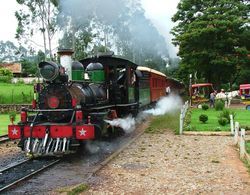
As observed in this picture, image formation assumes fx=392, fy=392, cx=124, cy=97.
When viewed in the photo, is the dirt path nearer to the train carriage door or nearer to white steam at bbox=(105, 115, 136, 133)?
white steam at bbox=(105, 115, 136, 133)

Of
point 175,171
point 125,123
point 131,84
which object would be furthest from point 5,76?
point 175,171

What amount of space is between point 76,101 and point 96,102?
4.46ft

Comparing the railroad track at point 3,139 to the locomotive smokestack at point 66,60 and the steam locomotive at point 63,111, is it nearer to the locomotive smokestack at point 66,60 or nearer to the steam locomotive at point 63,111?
the steam locomotive at point 63,111

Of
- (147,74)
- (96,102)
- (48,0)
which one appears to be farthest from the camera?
(48,0)

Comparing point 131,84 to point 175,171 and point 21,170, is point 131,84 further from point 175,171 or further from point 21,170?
point 21,170

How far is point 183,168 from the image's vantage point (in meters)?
8.82

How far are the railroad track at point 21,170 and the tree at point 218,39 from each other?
21.2 meters

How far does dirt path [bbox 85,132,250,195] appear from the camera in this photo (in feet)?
23.2

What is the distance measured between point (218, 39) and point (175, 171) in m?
23.6

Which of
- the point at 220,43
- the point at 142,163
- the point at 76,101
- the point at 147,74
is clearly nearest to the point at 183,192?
the point at 142,163

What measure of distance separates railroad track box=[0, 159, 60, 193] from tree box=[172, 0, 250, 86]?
69.7 ft

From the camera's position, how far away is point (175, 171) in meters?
8.51

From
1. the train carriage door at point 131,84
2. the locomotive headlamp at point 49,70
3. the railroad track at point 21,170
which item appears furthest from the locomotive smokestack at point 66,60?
the train carriage door at point 131,84

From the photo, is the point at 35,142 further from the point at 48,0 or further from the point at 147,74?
the point at 48,0
